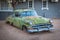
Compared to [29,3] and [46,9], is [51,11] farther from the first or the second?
[29,3]

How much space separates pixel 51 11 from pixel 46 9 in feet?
2.39

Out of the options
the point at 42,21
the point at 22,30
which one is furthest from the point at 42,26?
the point at 22,30

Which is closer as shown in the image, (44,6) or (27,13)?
(27,13)

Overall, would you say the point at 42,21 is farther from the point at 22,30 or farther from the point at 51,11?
the point at 51,11

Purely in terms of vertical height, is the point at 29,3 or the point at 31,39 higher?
the point at 29,3

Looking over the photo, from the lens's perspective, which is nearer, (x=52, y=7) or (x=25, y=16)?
(x=25, y=16)

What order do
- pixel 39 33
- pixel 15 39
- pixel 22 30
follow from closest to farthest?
pixel 15 39 < pixel 39 33 < pixel 22 30

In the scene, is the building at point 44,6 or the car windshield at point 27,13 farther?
the building at point 44,6

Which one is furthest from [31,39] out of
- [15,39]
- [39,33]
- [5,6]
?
[5,6]

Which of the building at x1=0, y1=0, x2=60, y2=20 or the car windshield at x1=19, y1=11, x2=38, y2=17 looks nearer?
the car windshield at x1=19, y1=11, x2=38, y2=17

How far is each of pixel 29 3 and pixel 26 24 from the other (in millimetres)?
12811

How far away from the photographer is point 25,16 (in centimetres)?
1373

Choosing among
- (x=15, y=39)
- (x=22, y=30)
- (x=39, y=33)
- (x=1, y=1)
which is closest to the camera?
(x=15, y=39)

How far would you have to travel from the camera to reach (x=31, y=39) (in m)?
10.0
